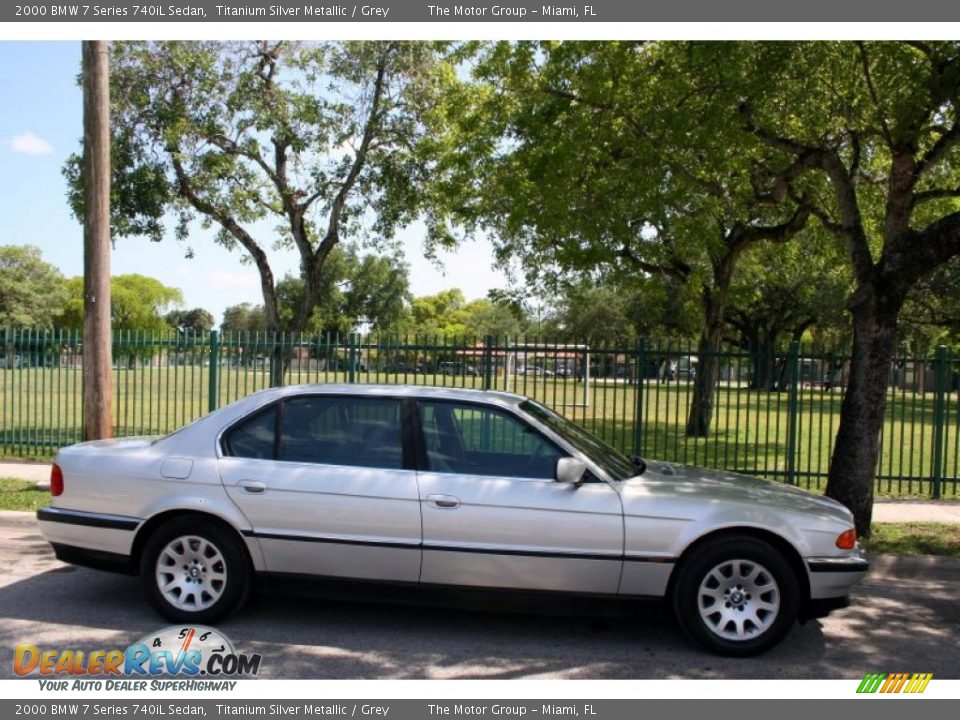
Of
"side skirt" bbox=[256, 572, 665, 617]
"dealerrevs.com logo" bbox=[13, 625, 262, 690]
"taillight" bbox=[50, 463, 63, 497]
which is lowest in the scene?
"dealerrevs.com logo" bbox=[13, 625, 262, 690]

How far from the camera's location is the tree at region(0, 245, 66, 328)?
7181 cm

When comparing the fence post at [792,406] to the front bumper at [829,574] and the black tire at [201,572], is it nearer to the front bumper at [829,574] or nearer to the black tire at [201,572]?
the front bumper at [829,574]

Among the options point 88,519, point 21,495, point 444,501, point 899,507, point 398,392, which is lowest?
point 899,507

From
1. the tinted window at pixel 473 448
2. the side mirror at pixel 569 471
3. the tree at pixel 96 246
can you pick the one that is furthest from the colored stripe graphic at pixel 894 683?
the tree at pixel 96 246

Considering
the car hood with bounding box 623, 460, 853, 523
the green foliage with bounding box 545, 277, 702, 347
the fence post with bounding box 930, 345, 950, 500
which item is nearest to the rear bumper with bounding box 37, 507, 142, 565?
the car hood with bounding box 623, 460, 853, 523

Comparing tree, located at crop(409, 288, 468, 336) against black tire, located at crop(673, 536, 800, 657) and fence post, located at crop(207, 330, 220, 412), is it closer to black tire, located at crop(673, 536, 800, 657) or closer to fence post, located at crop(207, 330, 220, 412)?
fence post, located at crop(207, 330, 220, 412)

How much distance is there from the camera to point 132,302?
88.7m

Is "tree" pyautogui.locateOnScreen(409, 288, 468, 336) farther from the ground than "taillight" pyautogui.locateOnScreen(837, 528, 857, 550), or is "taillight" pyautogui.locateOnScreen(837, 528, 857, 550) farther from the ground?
"tree" pyautogui.locateOnScreen(409, 288, 468, 336)

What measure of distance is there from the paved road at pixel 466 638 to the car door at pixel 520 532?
0.37m

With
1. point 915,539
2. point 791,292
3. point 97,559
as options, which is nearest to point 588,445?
point 97,559

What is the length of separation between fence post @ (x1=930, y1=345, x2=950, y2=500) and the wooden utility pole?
10135 millimetres

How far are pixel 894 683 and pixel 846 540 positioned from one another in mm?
837

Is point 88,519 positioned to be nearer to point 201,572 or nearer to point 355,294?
point 201,572

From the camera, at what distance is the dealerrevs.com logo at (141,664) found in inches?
181
